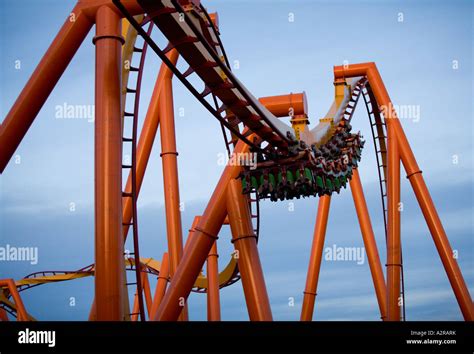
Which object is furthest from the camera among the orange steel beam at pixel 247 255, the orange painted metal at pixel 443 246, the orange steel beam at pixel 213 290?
the orange steel beam at pixel 213 290

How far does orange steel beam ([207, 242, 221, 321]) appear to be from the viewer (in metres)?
13.1

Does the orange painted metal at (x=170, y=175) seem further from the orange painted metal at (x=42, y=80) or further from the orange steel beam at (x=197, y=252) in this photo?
the orange painted metal at (x=42, y=80)

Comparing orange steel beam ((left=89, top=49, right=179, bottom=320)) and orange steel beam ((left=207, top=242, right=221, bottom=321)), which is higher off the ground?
orange steel beam ((left=89, top=49, right=179, bottom=320))

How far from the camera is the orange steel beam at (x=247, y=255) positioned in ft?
29.9

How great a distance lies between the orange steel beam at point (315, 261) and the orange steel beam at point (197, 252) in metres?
4.99

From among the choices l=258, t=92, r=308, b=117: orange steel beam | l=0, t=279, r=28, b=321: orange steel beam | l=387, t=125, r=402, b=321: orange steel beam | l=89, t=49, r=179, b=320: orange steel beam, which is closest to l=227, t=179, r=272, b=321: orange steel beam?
l=258, t=92, r=308, b=117: orange steel beam

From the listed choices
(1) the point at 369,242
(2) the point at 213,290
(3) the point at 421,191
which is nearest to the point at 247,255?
(2) the point at 213,290

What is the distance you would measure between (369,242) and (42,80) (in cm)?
891

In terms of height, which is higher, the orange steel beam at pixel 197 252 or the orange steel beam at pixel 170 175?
the orange steel beam at pixel 170 175

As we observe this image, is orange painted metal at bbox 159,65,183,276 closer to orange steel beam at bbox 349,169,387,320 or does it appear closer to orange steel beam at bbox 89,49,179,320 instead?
orange steel beam at bbox 89,49,179,320

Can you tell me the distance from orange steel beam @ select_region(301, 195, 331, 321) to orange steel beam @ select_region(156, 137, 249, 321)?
4.99 metres

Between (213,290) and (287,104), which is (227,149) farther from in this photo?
(213,290)

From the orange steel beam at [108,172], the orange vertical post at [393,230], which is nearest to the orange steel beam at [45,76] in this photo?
the orange steel beam at [108,172]

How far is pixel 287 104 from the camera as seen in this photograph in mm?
10438
